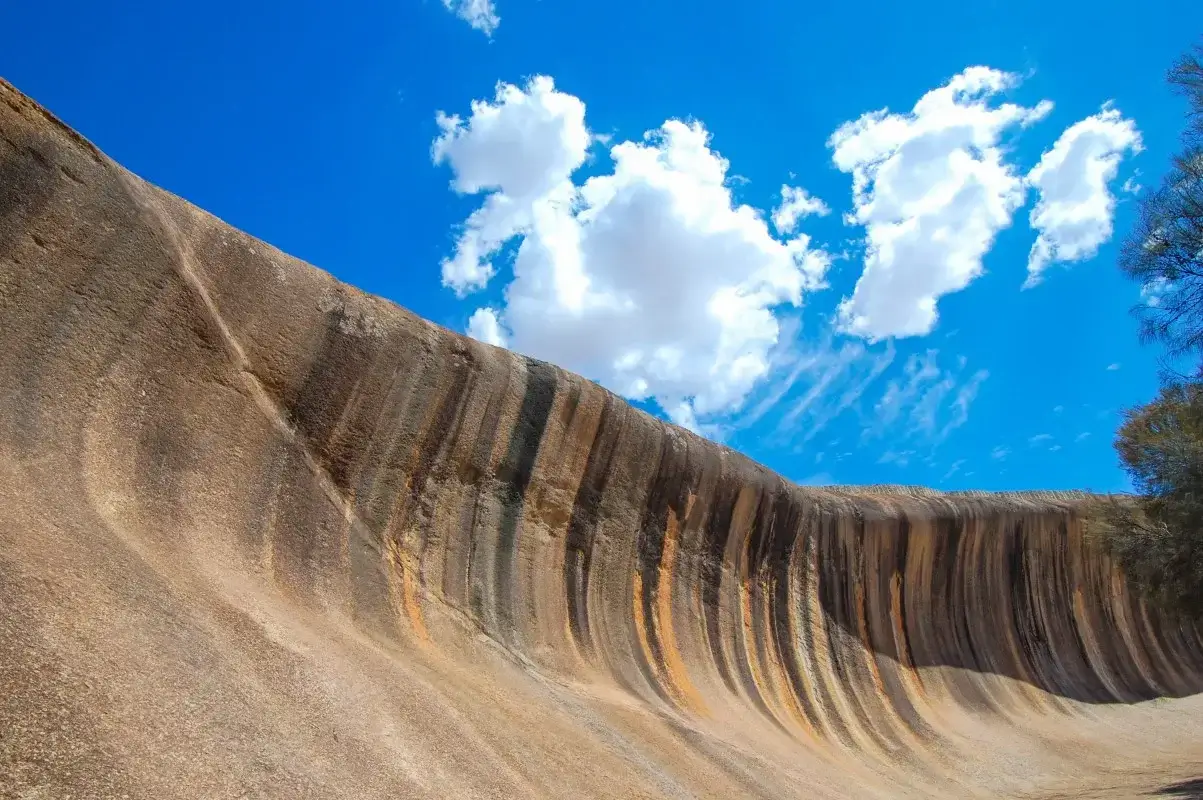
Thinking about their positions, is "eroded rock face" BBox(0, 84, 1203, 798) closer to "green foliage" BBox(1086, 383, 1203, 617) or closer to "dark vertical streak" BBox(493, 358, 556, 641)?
"dark vertical streak" BBox(493, 358, 556, 641)

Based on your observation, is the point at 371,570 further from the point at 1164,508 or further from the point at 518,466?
the point at 1164,508

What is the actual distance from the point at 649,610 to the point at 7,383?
7784 mm

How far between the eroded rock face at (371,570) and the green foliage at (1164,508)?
135 inches

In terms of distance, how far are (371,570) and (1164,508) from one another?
15515 millimetres

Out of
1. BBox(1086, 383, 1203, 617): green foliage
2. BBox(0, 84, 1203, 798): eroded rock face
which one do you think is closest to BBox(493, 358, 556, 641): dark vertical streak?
BBox(0, 84, 1203, 798): eroded rock face

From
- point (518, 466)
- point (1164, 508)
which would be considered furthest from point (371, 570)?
point (1164, 508)

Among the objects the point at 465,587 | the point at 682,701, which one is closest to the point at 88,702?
the point at 465,587

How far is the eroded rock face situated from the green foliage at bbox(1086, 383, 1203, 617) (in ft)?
11.2

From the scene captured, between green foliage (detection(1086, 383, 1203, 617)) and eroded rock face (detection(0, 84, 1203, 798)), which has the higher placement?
green foliage (detection(1086, 383, 1203, 617))

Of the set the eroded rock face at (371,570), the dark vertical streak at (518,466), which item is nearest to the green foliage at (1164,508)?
the eroded rock face at (371,570)

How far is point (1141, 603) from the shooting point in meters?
23.0

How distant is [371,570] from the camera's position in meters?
8.87

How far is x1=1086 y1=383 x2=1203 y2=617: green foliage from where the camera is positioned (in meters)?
14.5

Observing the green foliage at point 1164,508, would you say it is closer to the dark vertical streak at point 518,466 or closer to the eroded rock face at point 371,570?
the eroded rock face at point 371,570
